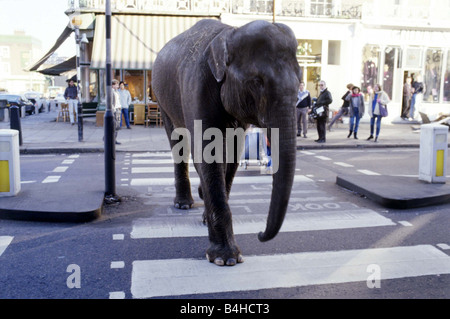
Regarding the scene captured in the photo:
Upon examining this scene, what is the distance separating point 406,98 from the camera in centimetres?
2338

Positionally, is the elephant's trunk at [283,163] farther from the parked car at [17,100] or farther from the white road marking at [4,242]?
the parked car at [17,100]

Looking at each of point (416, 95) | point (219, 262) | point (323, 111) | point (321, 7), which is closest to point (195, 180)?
point (219, 262)

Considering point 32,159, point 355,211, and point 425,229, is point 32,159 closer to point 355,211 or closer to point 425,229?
point 355,211

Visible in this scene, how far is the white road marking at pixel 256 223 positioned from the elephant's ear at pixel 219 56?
6.54 feet

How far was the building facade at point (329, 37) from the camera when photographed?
2069 cm

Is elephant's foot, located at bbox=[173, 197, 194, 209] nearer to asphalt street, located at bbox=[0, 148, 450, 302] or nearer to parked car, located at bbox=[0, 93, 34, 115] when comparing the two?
asphalt street, located at bbox=[0, 148, 450, 302]

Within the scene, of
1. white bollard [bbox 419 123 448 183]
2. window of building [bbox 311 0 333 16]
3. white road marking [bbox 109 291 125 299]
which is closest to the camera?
white road marking [bbox 109 291 125 299]

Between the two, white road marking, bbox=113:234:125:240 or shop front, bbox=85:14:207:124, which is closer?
white road marking, bbox=113:234:125:240

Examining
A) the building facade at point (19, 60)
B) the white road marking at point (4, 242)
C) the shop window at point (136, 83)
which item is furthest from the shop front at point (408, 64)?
the building facade at point (19, 60)

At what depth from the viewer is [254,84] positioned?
3.52m

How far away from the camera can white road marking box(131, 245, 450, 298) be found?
3762mm

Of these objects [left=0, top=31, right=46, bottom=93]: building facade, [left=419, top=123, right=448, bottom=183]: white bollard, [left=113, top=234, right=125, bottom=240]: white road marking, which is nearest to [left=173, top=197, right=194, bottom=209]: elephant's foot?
[left=113, top=234, right=125, bottom=240]: white road marking

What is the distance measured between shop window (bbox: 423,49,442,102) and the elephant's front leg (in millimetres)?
22605

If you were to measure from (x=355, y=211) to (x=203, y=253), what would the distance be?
261cm
